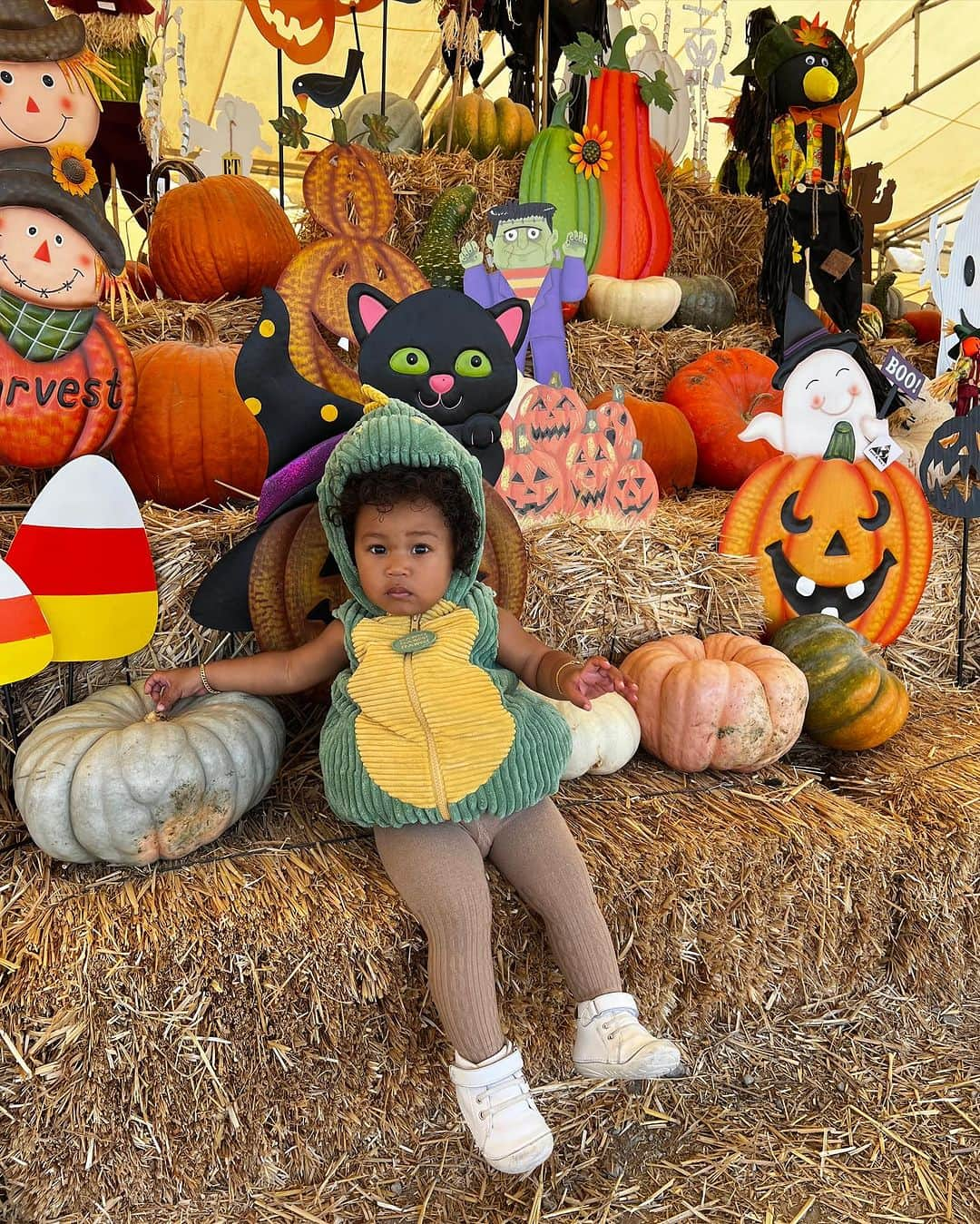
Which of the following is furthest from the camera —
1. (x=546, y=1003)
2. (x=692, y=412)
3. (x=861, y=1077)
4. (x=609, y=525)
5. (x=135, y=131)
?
(x=135, y=131)

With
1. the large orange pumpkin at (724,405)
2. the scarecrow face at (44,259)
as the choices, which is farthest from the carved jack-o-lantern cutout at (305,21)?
the scarecrow face at (44,259)

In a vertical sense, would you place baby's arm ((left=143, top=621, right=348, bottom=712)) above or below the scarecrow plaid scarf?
below

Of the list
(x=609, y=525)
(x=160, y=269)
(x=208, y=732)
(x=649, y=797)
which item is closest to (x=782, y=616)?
(x=609, y=525)

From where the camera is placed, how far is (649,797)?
77.1 inches

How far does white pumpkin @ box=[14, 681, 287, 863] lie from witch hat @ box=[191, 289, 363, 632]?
267 mm

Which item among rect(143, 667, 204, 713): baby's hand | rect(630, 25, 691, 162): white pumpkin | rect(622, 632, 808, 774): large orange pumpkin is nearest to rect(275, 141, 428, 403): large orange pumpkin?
rect(143, 667, 204, 713): baby's hand

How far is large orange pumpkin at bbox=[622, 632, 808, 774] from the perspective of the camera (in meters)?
1.98

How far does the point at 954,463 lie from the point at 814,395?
0.57 metres

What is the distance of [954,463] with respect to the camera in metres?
2.79

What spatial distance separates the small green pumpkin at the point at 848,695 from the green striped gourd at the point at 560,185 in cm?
200

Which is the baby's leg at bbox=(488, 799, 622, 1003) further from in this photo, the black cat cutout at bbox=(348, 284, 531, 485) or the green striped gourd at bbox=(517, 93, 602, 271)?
the green striped gourd at bbox=(517, 93, 602, 271)

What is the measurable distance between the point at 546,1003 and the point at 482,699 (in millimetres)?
569

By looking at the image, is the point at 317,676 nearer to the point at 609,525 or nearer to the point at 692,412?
the point at 609,525

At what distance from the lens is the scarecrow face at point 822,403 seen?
2520 mm
